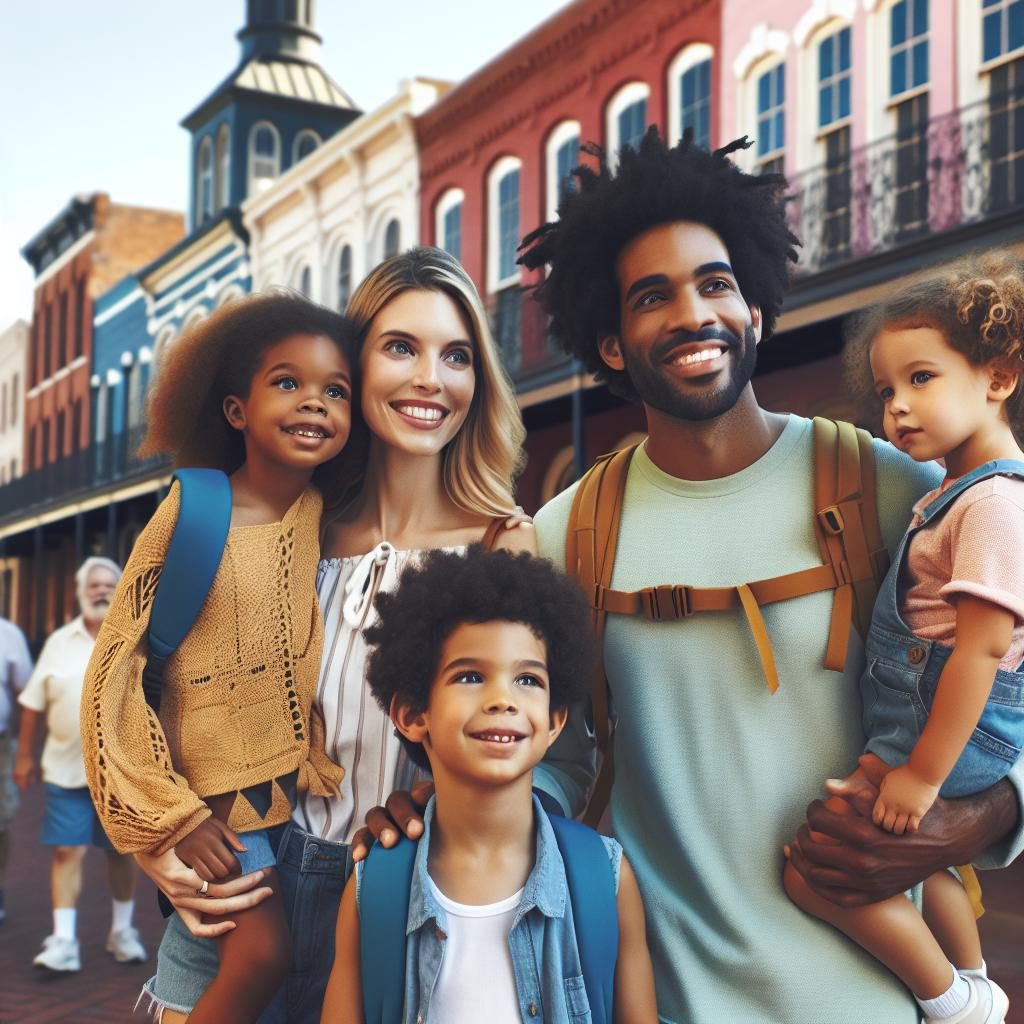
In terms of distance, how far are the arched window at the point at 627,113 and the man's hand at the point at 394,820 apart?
1400cm

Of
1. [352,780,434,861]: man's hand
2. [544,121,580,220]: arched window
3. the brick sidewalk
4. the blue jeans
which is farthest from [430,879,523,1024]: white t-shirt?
[544,121,580,220]: arched window

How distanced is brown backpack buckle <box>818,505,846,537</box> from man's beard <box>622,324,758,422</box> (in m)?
0.26

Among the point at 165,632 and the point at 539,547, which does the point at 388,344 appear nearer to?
the point at 539,547

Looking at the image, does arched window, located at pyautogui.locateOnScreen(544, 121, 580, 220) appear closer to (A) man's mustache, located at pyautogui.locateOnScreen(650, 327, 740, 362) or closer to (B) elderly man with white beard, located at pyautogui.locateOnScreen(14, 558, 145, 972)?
(B) elderly man with white beard, located at pyautogui.locateOnScreen(14, 558, 145, 972)

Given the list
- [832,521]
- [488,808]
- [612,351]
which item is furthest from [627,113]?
[488,808]

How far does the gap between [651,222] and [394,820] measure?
1.15 metres

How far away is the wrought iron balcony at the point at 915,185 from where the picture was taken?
1089cm

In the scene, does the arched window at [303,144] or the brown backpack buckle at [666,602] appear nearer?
the brown backpack buckle at [666,602]

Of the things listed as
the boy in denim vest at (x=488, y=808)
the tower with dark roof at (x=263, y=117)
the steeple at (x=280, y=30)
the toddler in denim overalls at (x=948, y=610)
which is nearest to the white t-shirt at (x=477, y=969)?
the boy in denim vest at (x=488, y=808)

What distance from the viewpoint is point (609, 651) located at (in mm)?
2365

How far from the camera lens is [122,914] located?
6.72 meters

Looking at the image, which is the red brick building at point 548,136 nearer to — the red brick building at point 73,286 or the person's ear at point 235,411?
the person's ear at point 235,411

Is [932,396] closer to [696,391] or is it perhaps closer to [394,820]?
[696,391]

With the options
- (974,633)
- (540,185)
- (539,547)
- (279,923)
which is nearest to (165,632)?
(279,923)
